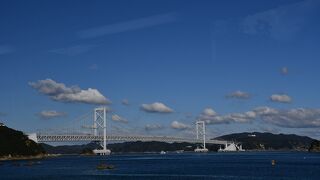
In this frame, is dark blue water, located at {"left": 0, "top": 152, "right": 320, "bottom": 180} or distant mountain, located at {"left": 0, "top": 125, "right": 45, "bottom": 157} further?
distant mountain, located at {"left": 0, "top": 125, "right": 45, "bottom": 157}

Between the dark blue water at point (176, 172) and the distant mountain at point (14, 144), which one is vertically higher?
the distant mountain at point (14, 144)

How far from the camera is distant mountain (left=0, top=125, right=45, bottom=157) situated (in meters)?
184

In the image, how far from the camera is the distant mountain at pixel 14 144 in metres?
184

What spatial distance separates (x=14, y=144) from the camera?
191 m

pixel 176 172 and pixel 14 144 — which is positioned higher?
pixel 14 144

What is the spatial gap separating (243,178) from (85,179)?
2287 centimetres

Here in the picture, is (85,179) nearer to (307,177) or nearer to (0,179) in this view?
(0,179)

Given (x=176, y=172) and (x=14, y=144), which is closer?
(x=176, y=172)

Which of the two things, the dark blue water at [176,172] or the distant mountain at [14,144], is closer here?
the dark blue water at [176,172]

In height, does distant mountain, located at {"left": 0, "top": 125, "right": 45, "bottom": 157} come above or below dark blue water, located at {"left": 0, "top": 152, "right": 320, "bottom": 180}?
above

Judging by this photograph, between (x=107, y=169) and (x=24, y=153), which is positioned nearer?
(x=107, y=169)

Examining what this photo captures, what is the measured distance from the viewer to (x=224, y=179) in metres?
75.7

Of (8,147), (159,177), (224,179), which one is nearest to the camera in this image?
(224,179)

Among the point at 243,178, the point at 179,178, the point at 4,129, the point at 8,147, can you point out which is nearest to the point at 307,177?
the point at 243,178
